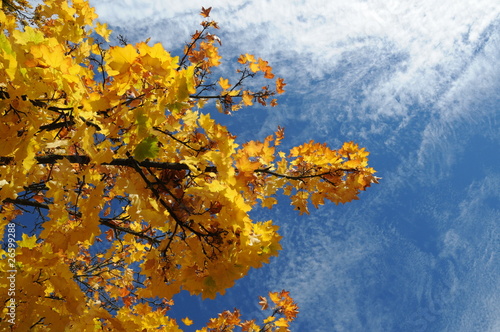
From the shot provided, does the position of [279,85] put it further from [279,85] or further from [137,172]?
[137,172]

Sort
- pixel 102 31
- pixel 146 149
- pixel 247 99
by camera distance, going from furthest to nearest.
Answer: pixel 247 99 → pixel 102 31 → pixel 146 149

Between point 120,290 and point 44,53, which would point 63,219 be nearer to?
point 44,53

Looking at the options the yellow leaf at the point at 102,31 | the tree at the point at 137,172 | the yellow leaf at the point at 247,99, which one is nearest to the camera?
the tree at the point at 137,172

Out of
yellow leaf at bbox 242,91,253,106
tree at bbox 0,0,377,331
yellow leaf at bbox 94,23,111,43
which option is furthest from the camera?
yellow leaf at bbox 242,91,253,106

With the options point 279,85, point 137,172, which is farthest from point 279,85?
point 137,172

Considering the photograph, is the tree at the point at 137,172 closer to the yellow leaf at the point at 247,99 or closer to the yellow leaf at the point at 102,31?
the yellow leaf at the point at 102,31

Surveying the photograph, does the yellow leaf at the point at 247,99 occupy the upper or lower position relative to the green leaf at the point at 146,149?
upper

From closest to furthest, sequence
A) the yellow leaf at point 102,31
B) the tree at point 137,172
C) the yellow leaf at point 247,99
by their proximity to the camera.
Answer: the tree at point 137,172
the yellow leaf at point 102,31
the yellow leaf at point 247,99

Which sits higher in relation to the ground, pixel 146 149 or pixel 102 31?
pixel 102 31

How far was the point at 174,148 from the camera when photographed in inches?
100

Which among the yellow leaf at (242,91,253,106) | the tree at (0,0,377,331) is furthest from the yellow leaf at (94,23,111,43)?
the yellow leaf at (242,91,253,106)

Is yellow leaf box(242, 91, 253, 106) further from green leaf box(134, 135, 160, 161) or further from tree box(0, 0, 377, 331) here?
green leaf box(134, 135, 160, 161)

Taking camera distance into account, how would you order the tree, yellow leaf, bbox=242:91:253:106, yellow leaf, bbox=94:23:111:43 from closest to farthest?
the tree < yellow leaf, bbox=94:23:111:43 < yellow leaf, bbox=242:91:253:106

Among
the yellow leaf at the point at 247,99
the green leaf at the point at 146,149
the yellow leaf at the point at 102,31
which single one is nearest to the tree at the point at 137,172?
the green leaf at the point at 146,149
